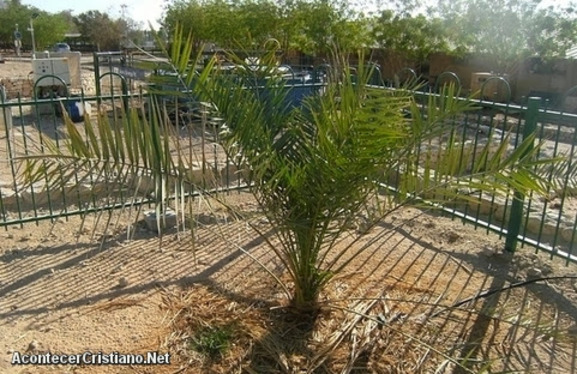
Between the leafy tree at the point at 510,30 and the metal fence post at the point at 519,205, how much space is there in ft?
58.9

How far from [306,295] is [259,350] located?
0.45 meters

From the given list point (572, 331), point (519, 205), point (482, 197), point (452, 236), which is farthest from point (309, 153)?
point (482, 197)

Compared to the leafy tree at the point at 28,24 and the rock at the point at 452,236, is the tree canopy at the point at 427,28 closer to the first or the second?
the rock at the point at 452,236

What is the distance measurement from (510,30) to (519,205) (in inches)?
733

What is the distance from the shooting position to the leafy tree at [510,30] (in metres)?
19.8

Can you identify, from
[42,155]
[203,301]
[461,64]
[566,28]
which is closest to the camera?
[42,155]

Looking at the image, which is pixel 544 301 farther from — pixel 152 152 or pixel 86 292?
pixel 86 292

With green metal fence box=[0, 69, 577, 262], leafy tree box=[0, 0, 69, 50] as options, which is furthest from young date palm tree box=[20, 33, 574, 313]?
leafy tree box=[0, 0, 69, 50]

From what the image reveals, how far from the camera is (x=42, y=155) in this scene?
7.42 ft

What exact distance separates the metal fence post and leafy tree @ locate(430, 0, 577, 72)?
17952 mm

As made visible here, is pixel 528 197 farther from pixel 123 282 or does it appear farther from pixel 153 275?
pixel 123 282

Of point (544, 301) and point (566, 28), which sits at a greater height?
point (566, 28)

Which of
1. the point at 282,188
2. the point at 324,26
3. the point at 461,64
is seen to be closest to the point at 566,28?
the point at 461,64

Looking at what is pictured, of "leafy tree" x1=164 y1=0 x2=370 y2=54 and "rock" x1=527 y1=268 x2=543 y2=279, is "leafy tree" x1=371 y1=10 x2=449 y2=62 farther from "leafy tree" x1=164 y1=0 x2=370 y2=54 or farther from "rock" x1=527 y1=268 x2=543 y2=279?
"rock" x1=527 y1=268 x2=543 y2=279
